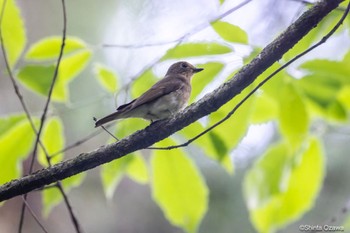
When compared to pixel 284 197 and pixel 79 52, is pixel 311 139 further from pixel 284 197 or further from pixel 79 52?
pixel 79 52

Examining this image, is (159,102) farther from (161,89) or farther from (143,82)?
(143,82)

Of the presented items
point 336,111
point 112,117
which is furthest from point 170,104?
point 336,111

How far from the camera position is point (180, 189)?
6.88ft

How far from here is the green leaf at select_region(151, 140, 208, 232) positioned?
6.88 ft

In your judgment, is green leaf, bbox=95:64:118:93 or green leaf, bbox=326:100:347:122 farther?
green leaf, bbox=95:64:118:93

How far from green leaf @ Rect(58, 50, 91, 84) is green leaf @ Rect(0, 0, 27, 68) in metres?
0.20

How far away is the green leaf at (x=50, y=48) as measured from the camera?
7.53 ft

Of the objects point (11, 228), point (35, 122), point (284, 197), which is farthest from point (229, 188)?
point (35, 122)

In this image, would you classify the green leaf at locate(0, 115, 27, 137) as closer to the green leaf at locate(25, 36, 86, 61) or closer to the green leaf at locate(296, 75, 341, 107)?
the green leaf at locate(25, 36, 86, 61)

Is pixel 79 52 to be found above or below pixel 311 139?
above

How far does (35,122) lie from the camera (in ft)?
7.41

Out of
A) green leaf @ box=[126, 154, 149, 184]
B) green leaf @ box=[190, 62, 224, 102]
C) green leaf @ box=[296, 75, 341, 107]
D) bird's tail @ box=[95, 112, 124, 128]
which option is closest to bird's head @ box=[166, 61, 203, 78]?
bird's tail @ box=[95, 112, 124, 128]

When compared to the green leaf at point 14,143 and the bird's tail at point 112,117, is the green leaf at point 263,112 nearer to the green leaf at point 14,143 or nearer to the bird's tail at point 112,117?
the bird's tail at point 112,117

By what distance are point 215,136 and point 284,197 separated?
0.49m
